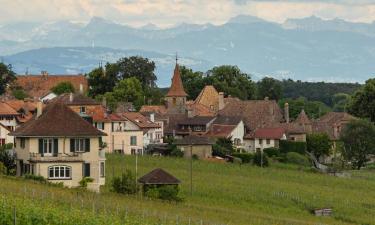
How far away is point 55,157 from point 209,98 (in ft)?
271

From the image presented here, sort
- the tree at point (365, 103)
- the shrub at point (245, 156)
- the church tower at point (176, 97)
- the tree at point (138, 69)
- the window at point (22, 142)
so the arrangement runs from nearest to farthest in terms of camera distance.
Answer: the window at point (22, 142), the shrub at point (245, 156), the church tower at point (176, 97), the tree at point (365, 103), the tree at point (138, 69)

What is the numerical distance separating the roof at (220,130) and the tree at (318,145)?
918 cm

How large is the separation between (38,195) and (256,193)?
22271mm

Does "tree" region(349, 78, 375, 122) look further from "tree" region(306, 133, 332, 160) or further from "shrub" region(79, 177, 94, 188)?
"shrub" region(79, 177, 94, 188)

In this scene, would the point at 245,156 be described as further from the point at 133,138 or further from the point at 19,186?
the point at 19,186

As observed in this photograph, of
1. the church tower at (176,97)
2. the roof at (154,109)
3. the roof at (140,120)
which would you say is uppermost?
the church tower at (176,97)

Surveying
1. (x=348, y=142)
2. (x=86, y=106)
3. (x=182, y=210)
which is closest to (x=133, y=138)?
(x=86, y=106)

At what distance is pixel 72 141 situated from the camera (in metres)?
67.9

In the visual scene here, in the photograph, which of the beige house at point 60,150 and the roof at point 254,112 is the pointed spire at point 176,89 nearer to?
the roof at point 254,112

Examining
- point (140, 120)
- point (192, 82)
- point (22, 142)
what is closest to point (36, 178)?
point (22, 142)

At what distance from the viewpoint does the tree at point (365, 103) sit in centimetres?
14100

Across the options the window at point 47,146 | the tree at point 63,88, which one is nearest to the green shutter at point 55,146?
the window at point 47,146

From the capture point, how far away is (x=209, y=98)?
14888 centimetres

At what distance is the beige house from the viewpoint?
67062 mm
